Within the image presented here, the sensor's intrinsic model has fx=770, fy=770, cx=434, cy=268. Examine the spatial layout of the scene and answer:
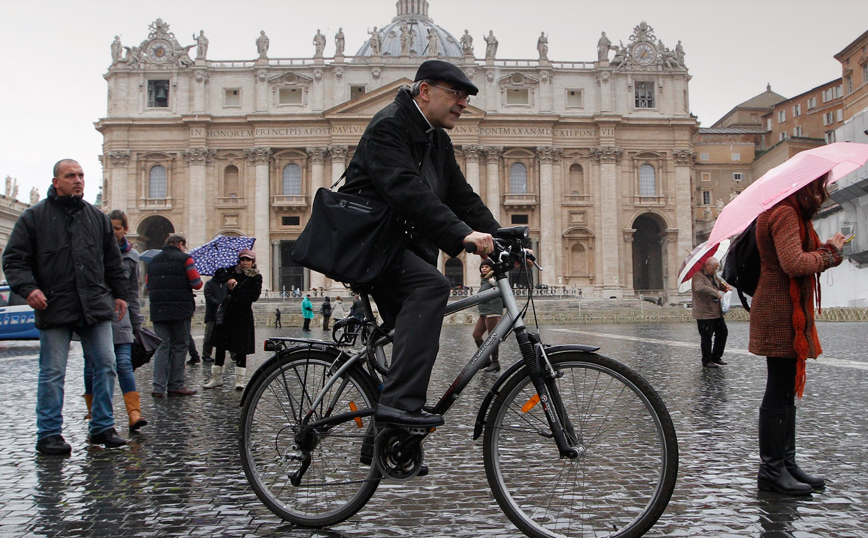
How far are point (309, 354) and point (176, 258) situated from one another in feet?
18.9

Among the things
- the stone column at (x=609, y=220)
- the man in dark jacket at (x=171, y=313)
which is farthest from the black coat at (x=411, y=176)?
the stone column at (x=609, y=220)

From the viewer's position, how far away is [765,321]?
4207 mm

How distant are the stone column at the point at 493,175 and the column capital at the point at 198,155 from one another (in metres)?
19.6

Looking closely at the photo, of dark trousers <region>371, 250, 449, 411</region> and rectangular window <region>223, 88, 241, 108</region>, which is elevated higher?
rectangular window <region>223, 88, 241, 108</region>

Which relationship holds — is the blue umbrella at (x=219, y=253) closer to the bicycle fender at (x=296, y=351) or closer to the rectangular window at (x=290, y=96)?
the bicycle fender at (x=296, y=351)

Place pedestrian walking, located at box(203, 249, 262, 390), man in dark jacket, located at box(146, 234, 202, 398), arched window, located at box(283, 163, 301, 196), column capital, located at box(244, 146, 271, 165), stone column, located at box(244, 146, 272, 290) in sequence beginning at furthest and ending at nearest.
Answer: arched window, located at box(283, 163, 301, 196) → column capital, located at box(244, 146, 271, 165) → stone column, located at box(244, 146, 272, 290) → pedestrian walking, located at box(203, 249, 262, 390) → man in dark jacket, located at box(146, 234, 202, 398)

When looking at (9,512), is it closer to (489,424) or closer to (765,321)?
(489,424)

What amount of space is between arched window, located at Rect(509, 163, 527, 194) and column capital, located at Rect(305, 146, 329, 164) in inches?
531

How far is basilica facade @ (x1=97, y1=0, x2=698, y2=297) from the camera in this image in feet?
178

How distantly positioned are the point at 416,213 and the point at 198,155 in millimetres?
54444

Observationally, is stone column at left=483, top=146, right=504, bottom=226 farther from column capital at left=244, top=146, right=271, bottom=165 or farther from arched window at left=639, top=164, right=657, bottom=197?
column capital at left=244, top=146, right=271, bottom=165

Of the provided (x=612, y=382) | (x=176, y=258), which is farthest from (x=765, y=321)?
(x=176, y=258)

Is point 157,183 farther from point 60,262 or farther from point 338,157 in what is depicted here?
point 60,262

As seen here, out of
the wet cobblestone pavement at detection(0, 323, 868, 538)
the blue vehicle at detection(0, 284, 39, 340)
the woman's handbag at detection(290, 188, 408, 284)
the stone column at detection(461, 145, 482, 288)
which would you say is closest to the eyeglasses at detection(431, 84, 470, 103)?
the woman's handbag at detection(290, 188, 408, 284)
